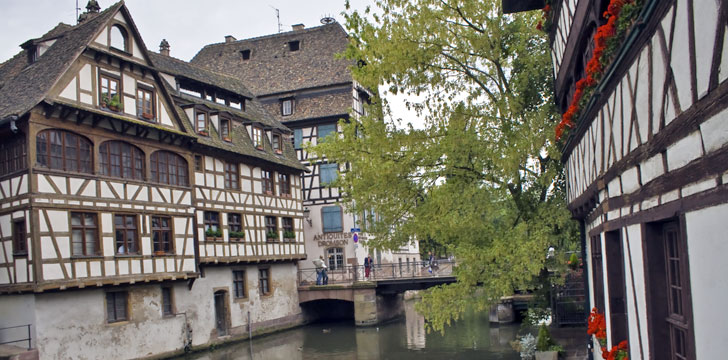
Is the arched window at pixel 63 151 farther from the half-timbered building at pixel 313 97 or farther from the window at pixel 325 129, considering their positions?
the window at pixel 325 129

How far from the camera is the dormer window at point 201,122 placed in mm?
26625

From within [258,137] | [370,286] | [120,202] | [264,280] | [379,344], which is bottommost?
[379,344]

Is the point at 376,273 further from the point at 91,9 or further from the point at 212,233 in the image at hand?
the point at 91,9

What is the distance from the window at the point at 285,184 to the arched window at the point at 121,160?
9.87 metres

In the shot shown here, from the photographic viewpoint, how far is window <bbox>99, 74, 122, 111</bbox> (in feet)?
69.3

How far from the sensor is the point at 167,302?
79.7 feet

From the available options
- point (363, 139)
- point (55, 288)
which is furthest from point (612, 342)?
point (55, 288)

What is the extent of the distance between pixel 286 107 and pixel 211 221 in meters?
13.8

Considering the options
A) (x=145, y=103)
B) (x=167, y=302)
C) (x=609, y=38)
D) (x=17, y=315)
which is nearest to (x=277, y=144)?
(x=145, y=103)

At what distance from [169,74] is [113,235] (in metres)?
8.70

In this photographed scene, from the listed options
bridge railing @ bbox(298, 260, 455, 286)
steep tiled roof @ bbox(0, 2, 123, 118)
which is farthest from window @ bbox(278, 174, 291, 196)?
steep tiled roof @ bbox(0, 2, 123, 118)

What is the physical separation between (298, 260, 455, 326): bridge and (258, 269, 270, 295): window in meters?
2.47

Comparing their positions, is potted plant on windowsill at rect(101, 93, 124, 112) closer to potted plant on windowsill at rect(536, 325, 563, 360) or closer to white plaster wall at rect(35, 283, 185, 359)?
white plaster wall at rect(35, 283, 185, 359)

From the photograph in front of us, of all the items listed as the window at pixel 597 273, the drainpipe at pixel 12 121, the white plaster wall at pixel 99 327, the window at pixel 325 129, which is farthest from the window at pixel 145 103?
the window at pixel 597 273
